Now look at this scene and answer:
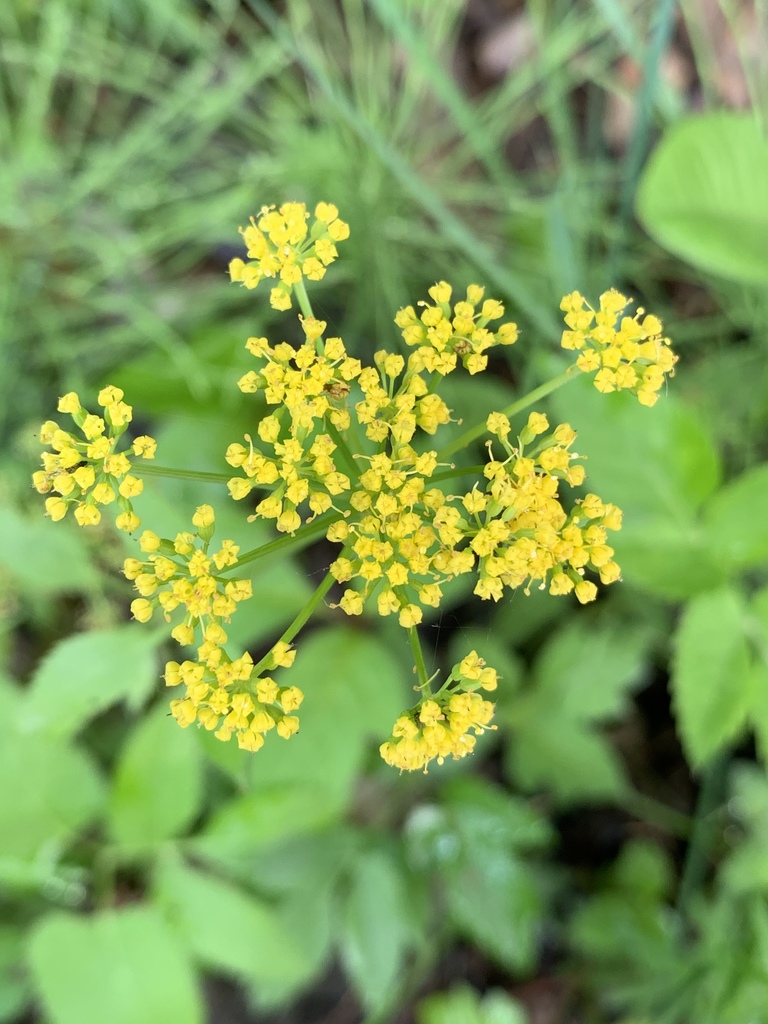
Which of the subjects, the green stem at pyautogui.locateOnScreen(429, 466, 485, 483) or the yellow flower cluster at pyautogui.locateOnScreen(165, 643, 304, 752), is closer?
the yellow flower cluster at pyautogui.locateOnScreen(165, 643, 304, 752)

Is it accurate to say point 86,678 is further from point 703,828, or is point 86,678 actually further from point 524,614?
point 703,828

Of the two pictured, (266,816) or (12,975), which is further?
(12,975)

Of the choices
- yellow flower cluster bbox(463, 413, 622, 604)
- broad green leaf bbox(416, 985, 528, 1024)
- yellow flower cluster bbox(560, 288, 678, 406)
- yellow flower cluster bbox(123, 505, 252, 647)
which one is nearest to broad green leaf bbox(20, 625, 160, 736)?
yellow flower cluster bbox(123, 505, 252, 647)

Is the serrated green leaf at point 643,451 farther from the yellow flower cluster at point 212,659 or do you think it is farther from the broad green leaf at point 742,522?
the yellow flower cluster at point 212,659

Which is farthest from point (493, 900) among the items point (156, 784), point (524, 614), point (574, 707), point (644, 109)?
point (644, 109)

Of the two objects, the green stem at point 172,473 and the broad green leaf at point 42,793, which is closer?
the green stem at point 172,473

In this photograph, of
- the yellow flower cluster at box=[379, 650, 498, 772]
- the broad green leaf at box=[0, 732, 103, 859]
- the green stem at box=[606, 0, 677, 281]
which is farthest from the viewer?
the broad green leaf at box=[0, 732, 103, 859]

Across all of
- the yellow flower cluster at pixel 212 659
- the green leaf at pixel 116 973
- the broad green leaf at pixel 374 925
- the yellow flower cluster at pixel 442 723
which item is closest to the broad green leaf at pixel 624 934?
the broad green leaf at pixel 374 925

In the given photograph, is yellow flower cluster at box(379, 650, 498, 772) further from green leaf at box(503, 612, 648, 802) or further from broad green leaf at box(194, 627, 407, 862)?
green leaf at box(503, 612, 648, 802)
